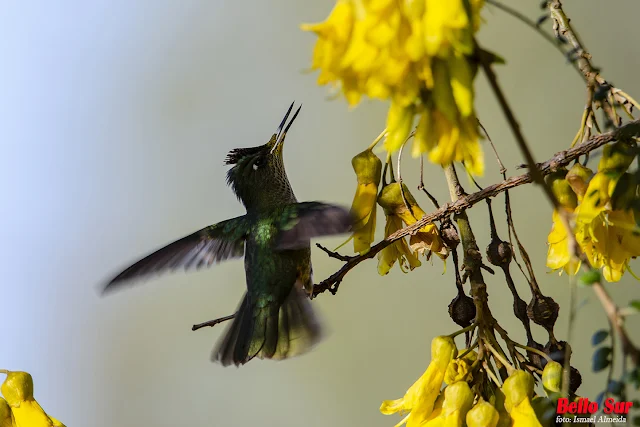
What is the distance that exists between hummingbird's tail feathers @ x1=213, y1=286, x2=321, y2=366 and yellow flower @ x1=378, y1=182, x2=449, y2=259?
0.34 m

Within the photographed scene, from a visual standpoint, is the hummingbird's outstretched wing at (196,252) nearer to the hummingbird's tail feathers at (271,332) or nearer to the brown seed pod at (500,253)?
the hummingbird's tail feathers at (271,332)

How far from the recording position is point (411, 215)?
1.04 meters

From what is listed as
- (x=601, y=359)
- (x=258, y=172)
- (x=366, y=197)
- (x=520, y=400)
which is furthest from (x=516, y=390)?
(x=258, y=172)

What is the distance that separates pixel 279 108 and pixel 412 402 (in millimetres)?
1953

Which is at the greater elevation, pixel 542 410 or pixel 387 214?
pixel 387 214

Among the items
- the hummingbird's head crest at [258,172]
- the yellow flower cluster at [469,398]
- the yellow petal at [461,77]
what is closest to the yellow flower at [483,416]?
the yellow flower cluster at [469,398]

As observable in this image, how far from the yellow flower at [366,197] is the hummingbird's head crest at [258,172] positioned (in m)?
0.46

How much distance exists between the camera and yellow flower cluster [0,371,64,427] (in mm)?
1025

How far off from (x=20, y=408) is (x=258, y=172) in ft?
2.11

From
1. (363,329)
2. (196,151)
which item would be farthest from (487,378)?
(196,151)

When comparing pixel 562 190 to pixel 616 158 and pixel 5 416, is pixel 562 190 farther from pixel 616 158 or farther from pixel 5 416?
pixel 5 416

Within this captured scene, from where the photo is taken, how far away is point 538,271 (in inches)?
90.8

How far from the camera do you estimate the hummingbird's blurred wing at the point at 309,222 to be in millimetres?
1011

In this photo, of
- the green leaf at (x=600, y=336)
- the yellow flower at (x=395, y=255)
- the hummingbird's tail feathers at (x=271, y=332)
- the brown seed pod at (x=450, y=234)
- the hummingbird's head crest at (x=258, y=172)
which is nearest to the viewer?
the green leaf at (x=600, y=336)
